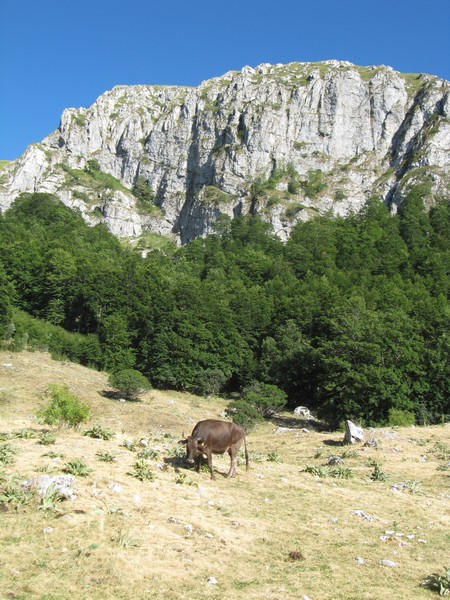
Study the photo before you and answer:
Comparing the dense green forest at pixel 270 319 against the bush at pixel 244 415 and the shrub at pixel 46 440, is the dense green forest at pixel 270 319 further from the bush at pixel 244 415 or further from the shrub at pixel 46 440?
the shrub at pixel 46 440

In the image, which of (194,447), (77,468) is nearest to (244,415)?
(194,447)

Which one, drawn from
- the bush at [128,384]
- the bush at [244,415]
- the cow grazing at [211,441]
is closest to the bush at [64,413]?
the cow grazing at [211,441]

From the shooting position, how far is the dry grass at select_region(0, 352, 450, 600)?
729cm

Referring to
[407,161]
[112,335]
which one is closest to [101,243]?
[112,335]

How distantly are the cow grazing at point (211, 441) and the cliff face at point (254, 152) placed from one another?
120 metres

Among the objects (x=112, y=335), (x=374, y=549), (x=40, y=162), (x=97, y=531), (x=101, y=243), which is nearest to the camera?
(x=97, y=531)

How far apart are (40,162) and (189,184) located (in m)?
56.2

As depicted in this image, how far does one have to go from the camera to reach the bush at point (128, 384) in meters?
37.0

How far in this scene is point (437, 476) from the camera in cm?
1738

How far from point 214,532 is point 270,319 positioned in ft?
181

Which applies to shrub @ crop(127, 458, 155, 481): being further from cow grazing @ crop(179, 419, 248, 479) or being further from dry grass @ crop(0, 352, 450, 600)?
cow grazing @ crop(179, 419, 248, 479)

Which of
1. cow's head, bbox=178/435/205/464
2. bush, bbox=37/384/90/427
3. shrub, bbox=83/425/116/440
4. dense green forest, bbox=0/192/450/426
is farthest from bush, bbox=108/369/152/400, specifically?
cow's head, bbox=178/435/205/464

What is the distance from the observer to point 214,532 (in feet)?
31.0

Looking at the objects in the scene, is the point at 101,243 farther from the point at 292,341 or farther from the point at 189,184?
the point at 189,184
